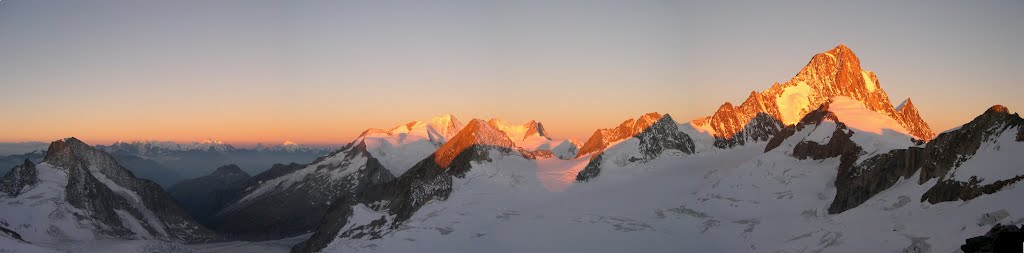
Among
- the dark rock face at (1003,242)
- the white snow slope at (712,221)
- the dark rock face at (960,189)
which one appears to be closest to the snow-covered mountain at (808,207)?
the dark rock face at (960,189)

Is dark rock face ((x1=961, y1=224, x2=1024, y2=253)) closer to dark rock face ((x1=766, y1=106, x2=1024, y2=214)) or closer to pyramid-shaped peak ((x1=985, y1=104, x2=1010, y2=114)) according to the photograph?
dark rock face ((x1=766, y1=106, x2=1024, y2=214))

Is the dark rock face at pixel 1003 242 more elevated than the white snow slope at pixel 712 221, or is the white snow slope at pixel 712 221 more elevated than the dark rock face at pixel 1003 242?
the dark rock face at pixel 1003 242

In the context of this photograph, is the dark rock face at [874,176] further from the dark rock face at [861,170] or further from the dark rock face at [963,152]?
the dark rock face at [963,152]

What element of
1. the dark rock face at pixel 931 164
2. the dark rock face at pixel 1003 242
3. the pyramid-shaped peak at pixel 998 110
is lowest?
the dark rock face at pixel 1003 242

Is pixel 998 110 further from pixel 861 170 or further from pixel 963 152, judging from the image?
pixel 861 170

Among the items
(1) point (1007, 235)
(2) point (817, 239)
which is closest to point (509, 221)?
(2) point (817, 239)

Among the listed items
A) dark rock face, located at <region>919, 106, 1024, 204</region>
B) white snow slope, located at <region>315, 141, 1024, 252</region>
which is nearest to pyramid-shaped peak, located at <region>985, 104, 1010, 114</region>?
dark rock face, located at <region>919, 106, 1024, 204</region>

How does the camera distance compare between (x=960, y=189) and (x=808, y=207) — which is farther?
(x=808, y=207)

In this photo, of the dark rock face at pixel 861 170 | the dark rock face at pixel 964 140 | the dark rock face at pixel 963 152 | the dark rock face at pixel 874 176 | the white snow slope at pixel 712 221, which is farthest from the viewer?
the dark rock face at pixel 861 170

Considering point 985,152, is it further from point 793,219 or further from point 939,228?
Result: point 793,219

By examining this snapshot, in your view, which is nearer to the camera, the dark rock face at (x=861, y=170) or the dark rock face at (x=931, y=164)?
the dark rock face at (x=931, y=164)

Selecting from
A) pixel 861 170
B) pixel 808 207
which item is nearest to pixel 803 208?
pixel 808 207

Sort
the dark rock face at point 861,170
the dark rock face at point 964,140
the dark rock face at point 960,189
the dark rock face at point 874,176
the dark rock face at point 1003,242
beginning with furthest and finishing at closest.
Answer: the dark rock face at point 861,170, the dark rock face at point 874,176, the dark rock face at point 964,140, the dark rock face at point 960,189, the dark rock face at point 1003,242
